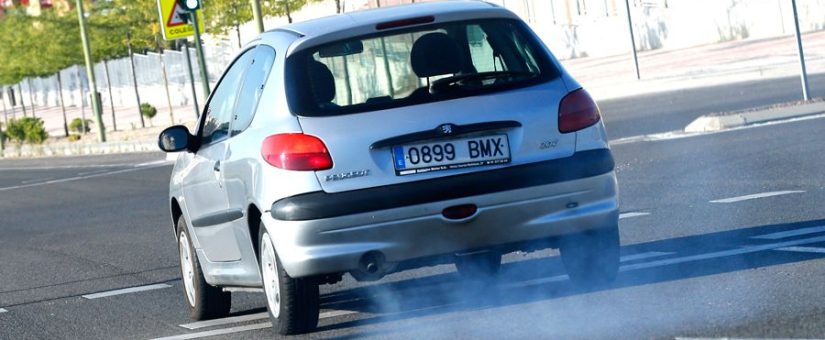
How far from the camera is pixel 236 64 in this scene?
8930 mm

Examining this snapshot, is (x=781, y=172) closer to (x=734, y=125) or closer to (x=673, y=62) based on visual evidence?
(x=734, y=125)

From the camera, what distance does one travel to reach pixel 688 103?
25.2 m

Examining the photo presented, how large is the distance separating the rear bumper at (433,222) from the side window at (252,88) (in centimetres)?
70

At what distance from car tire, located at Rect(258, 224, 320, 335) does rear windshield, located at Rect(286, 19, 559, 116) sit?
699 millimetres

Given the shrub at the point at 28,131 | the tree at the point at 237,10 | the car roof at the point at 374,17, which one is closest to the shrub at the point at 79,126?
the shrub at the point at 28,131

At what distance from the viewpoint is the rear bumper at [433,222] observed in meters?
7.35

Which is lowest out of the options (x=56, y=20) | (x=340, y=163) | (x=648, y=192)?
(x=648, y=192)

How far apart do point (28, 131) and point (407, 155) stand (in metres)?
51.1

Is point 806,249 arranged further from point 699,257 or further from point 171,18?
point 171,18

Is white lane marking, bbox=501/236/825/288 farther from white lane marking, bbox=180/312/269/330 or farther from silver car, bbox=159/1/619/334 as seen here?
A: white lane marking, bbox=180/312/269/330

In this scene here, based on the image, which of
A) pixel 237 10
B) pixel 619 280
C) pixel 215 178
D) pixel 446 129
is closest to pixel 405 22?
pixel 446 129

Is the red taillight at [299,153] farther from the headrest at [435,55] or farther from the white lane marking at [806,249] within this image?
the white lane marking at [806,249]

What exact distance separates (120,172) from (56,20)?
29839 mm

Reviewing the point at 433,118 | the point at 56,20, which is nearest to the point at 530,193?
the point at 433,118
